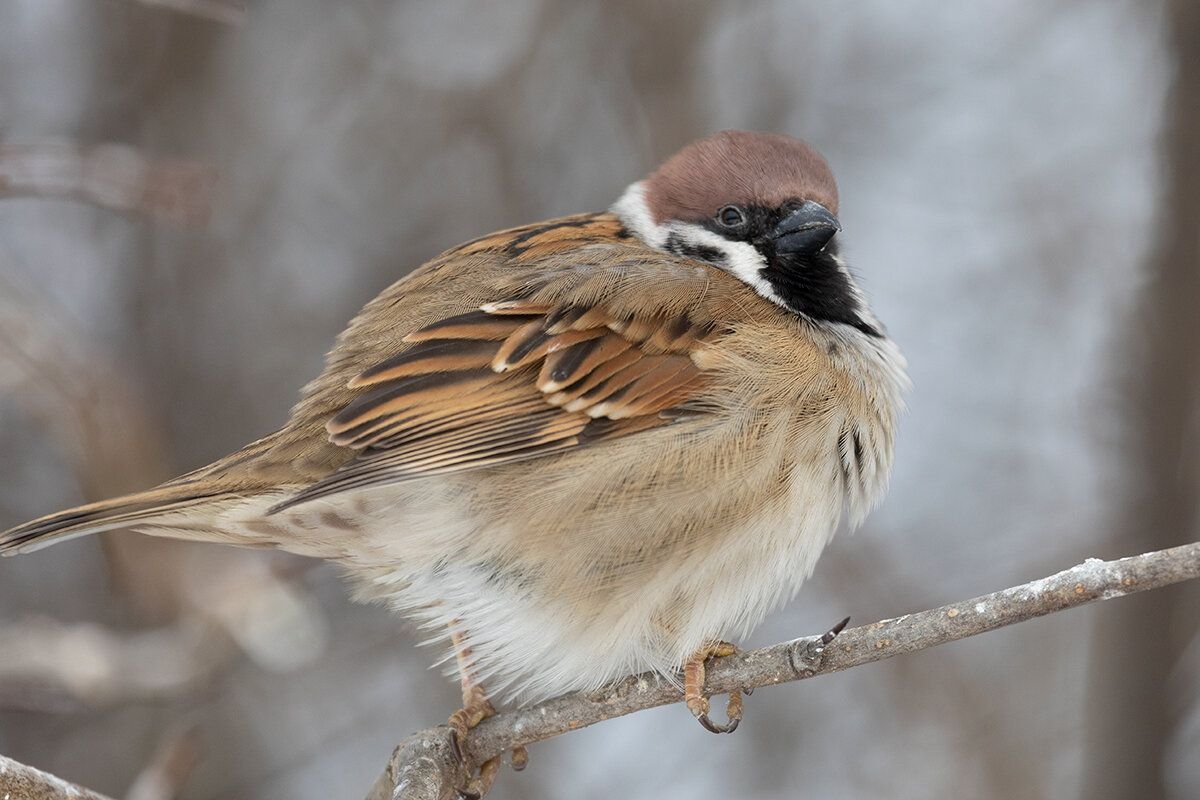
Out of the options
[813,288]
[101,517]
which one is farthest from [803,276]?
[101,517]

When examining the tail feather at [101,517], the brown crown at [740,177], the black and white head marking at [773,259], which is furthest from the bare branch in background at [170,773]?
the brown crown at [740,177]

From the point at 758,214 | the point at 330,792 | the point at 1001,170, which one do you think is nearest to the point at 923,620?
the point at 758,214

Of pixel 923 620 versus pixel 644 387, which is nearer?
pixel 923 620

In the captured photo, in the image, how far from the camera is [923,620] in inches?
102

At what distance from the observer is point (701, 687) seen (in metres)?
3.22

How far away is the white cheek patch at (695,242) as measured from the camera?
12.3 ft

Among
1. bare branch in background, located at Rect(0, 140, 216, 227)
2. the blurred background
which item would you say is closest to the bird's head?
bare branch in background, located at Rect(0, 140, 216, 227)

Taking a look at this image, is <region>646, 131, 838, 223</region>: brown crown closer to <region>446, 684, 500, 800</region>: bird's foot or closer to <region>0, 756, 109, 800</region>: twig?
<region>446, 684, 500, 800</region>: bird's foot

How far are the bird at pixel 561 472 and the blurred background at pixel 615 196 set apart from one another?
1000 mm

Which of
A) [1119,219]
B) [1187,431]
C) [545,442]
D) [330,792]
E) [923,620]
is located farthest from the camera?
[1119,219]

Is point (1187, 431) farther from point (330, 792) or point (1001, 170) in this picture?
point (330, 792)

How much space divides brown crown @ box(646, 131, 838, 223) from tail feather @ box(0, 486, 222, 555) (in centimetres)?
160

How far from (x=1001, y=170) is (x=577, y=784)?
10.6 feet

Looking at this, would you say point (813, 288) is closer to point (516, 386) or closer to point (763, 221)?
point (763, 221)
